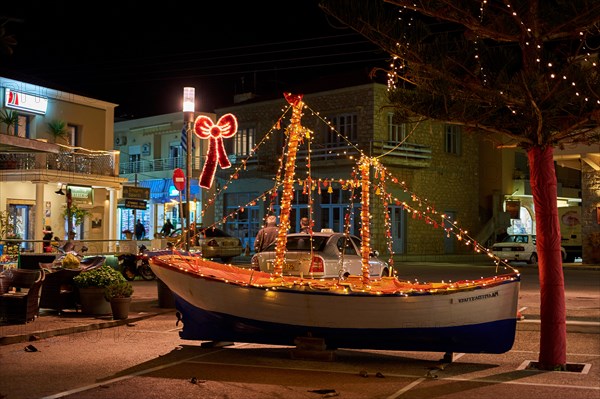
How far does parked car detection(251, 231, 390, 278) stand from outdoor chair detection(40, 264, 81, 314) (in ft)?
12.0

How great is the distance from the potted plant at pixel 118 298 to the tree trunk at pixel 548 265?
7598 millimetres

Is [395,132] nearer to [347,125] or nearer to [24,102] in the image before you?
[347,125]

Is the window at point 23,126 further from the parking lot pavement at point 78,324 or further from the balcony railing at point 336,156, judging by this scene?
the parking lot pavement at point 78,324

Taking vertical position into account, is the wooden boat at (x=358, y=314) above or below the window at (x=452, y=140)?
below

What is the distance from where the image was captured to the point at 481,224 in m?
44.4

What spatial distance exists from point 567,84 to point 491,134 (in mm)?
2295

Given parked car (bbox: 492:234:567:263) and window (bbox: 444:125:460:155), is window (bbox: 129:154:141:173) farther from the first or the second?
parked car (bbox: 492:234:567:263)

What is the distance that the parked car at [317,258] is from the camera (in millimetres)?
15922

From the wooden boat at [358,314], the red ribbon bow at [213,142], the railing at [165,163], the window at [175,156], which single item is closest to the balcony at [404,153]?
the railing at [165,163]

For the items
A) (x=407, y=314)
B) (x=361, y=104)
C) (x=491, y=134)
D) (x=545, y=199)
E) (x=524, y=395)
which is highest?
(x=361, y=104)

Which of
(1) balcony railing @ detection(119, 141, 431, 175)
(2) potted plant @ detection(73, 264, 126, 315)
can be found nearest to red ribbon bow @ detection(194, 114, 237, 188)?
(2) potted plant @ detection(73, 264, 126, 315)

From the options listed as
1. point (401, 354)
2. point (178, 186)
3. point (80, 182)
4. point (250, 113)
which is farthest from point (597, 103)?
point (250, 113)

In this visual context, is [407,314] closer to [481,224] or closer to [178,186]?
[178,186]

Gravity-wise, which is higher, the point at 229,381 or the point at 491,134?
the point at 491,134
